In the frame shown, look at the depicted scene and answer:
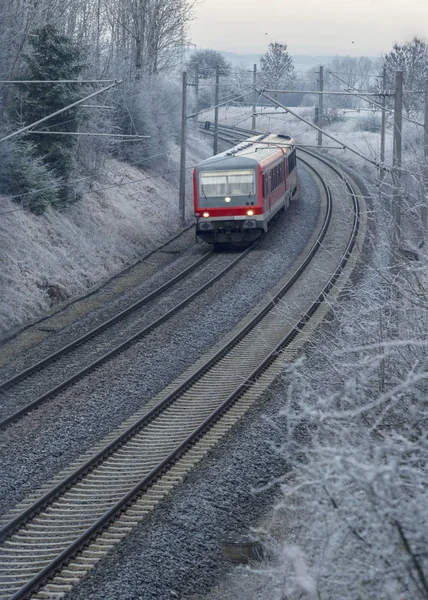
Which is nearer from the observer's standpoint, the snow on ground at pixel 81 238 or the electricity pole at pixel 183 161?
the snow on ground at pixel 81 238

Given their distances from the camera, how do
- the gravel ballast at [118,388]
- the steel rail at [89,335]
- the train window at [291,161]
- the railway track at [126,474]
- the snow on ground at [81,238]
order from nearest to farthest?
the railway track at [126,474] → the gravel ballast at [118,388] → the steel rail at [89,335] → the snow on ground at [81,238] → the train window at [291,161]

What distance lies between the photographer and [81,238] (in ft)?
82.5

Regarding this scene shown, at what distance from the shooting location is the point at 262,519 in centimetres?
964

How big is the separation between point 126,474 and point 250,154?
16978 mm

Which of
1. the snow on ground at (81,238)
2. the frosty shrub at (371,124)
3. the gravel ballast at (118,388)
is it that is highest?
the frosty shrub at (371,124)

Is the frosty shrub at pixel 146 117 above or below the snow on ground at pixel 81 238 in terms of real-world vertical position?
above

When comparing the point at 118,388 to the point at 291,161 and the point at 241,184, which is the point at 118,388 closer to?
the point at 241,184

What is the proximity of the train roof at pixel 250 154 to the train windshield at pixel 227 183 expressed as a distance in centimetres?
23

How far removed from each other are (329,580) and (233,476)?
5.59m

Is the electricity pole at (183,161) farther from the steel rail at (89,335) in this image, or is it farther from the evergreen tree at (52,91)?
the steel rail at (89,335)

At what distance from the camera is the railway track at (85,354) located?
45.4ft

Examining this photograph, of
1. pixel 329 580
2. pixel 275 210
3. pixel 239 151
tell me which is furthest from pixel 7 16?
pixel 329 580

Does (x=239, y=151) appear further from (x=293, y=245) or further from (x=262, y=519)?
(x=262, y=519)

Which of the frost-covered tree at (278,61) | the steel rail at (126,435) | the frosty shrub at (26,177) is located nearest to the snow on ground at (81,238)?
the frosty shrub at (26,177)
